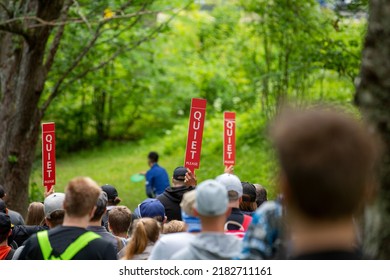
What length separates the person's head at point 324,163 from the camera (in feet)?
8.00

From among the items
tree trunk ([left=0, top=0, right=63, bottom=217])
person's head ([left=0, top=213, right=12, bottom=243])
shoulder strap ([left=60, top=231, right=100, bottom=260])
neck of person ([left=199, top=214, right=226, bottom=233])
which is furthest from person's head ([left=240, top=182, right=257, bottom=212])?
Result: tree trunk ([left=0, top=0, right=63, bottom=217])

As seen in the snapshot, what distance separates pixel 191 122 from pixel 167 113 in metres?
23.6

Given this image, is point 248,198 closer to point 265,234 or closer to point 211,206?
point 211,206

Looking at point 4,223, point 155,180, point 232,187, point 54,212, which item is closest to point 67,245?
point 54,212

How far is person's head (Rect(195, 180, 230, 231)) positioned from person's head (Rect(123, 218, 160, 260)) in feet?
5.62

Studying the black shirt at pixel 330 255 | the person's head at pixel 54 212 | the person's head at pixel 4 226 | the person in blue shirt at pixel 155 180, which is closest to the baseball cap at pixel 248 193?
the person's head at pixel 54 212

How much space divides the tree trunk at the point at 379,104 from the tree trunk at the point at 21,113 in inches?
423

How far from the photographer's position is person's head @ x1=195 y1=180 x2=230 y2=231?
4.09 m

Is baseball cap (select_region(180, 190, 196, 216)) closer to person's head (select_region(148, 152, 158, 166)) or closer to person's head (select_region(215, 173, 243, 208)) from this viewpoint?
person's head (select_region(215, 173, 243, 208))

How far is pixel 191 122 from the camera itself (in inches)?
388

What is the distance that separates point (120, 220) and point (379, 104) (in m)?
4.34

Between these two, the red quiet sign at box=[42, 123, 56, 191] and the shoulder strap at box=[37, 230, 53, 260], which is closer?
the shoulder strap at box=[37, 230, 53, 260]
